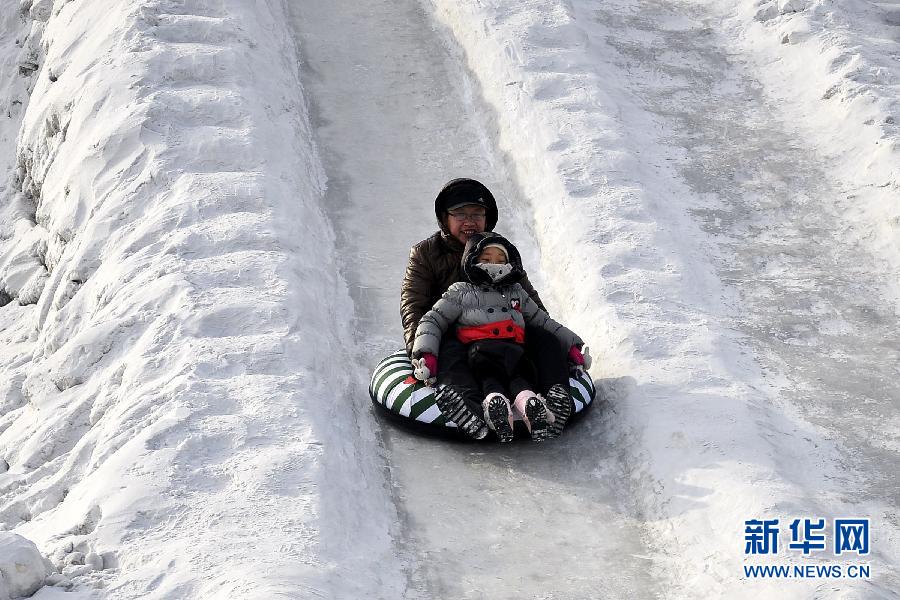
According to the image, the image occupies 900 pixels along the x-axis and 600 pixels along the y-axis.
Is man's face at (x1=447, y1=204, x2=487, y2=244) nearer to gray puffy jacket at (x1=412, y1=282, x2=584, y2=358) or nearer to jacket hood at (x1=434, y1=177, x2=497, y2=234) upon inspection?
jacket hood at (x1=434, y1=177, x2=497, y2=234)

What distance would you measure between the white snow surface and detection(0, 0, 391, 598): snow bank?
0.9 inches

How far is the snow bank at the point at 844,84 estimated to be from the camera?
25.6ft

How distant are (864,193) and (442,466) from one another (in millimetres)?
4411

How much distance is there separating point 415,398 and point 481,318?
556 millimetres

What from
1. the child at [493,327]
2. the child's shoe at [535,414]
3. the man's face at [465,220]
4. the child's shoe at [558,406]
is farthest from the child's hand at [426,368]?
the man's face at [465,220]

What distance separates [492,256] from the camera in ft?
18.7

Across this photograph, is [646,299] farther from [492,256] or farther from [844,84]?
[844,84]

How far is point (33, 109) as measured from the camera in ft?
32.3

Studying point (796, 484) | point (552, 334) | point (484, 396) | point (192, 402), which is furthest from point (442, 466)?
point (796, 484)

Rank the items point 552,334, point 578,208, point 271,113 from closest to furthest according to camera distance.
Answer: point 552,334 < point 578,208 < point 271,113

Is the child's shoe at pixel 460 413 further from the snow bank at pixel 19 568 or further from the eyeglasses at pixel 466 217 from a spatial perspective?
the snow bank at pixel 19 568

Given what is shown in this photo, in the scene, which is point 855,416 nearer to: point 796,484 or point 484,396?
point 796,484

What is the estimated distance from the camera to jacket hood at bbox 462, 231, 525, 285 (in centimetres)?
567

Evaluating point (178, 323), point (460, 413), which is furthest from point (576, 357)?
point (178, 323)
